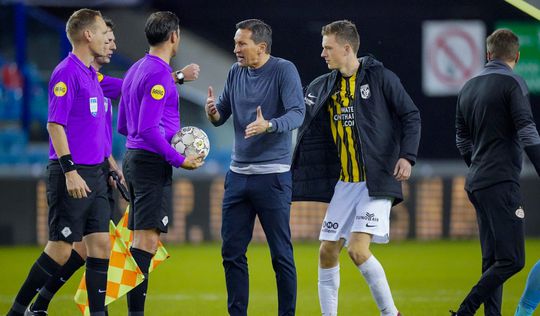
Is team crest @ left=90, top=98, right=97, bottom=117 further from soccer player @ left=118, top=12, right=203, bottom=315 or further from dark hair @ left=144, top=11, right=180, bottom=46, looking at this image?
dark hair @ left=144, top=11, right=180, bottom=46

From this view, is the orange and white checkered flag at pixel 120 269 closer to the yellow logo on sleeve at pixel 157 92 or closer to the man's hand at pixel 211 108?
the man's hand at pixel 211 108

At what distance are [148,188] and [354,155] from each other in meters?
1.35

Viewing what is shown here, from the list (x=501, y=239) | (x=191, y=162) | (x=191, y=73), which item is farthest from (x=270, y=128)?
(x=501, y=239)

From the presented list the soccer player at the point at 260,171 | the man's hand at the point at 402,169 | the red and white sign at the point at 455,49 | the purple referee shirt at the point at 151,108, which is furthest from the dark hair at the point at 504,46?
the red and white sign at the point at 455,49

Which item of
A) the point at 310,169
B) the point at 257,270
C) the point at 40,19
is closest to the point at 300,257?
the point at 257,270

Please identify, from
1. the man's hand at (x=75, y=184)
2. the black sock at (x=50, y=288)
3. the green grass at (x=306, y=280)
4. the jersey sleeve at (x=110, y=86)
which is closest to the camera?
the man's hand at (x=75, y=184)

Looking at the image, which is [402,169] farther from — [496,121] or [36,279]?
[36,279]

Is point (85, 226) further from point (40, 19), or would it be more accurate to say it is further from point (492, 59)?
point (40, 19)

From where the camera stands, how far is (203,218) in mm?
13680

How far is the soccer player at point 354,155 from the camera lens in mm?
7148

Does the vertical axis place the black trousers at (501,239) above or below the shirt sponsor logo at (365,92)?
below

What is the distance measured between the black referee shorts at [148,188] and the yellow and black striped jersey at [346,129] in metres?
1.13

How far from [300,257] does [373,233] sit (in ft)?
19.7

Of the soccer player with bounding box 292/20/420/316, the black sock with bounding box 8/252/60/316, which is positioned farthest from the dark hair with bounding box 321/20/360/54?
the black sock with bounding box 8/252/60/316
